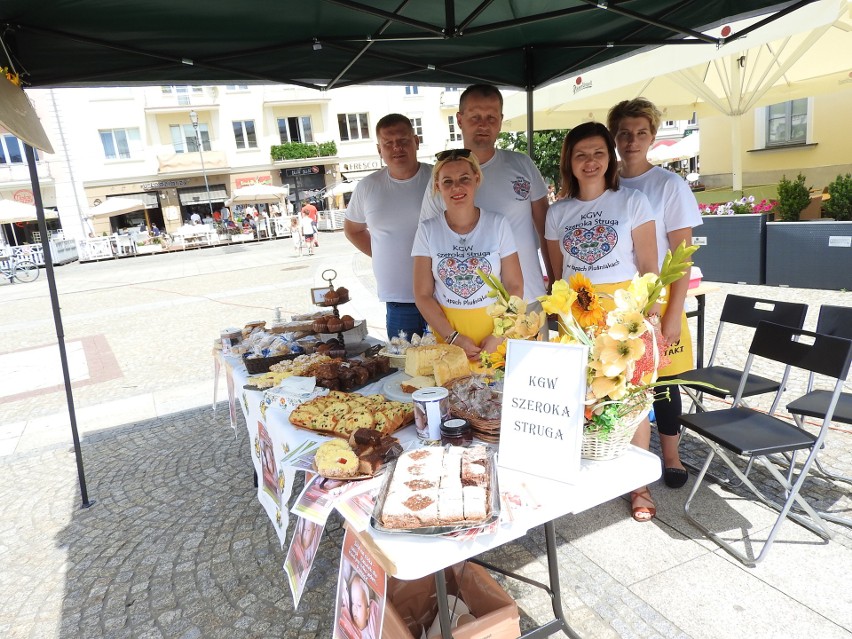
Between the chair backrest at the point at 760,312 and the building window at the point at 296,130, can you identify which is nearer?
the chair backrest at the point at 760,312

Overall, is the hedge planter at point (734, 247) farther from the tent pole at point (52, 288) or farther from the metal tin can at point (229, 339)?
the tent pole at point (52, 288)

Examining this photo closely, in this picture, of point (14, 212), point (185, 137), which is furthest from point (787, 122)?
point (185, 137)

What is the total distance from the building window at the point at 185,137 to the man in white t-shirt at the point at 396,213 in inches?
1250

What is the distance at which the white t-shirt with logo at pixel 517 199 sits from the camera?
2.91m

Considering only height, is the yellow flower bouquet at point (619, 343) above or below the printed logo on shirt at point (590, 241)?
below

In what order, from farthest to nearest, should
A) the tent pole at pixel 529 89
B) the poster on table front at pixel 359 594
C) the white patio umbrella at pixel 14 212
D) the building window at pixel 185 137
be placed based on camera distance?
the building window at pixel 185 137, the white patio umbrella at pixel 14 212, the tent pole at pixel 529 89, the poster on table front at pixel 359 594

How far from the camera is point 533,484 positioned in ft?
5.03

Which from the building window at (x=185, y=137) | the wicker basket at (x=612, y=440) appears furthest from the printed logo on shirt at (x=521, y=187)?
the building window at (x=185, y=137)

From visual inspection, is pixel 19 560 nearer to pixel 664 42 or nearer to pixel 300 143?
pixel 664 42

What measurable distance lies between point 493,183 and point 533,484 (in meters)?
1.87

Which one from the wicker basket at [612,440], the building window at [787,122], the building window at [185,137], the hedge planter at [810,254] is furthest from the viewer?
the building window at [185,137]

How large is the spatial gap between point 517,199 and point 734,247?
6116 millimetres

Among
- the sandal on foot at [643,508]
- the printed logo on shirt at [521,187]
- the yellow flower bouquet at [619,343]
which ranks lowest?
the sandal on foot at [643,508]

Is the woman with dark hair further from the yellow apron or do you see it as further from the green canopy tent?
the green canopy tent
